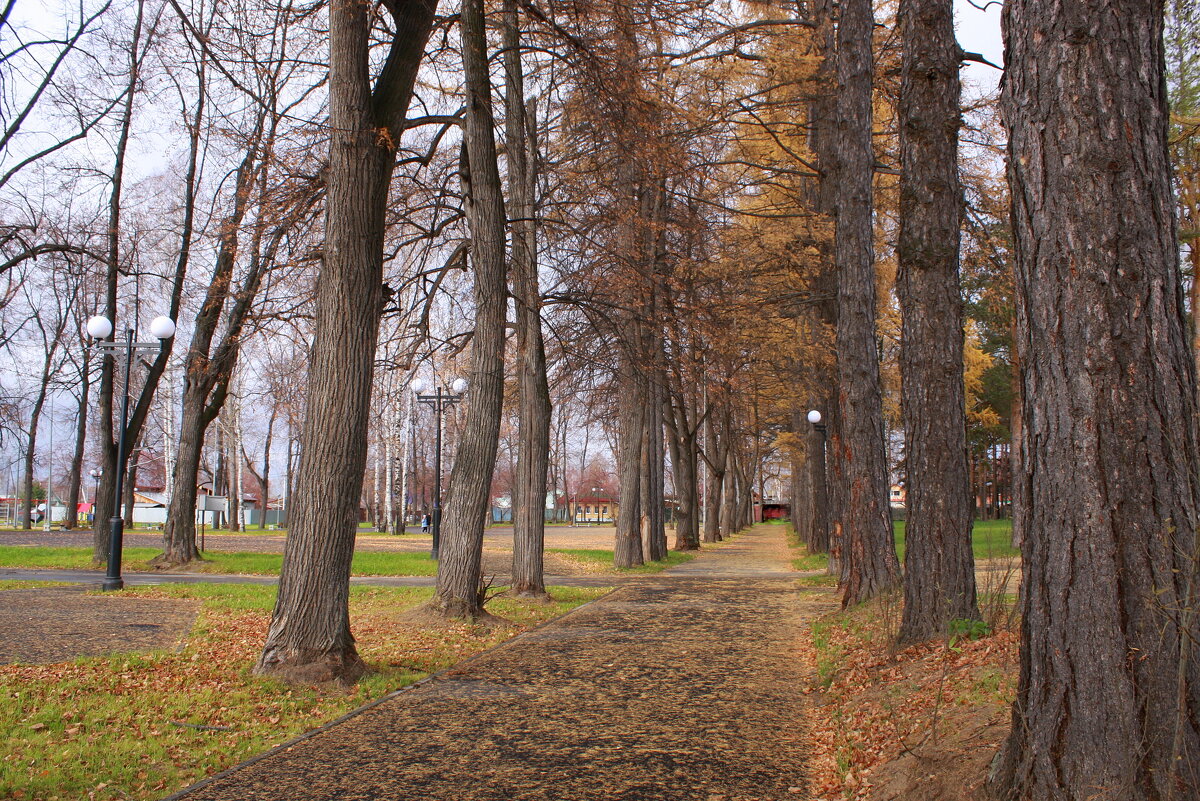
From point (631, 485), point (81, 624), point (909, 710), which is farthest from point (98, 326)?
point (909, 710)

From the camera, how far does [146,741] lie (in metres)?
5.29

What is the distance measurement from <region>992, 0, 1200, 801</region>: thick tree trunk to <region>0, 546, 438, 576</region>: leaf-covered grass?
45.5 feet

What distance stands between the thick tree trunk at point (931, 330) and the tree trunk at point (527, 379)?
6586mm

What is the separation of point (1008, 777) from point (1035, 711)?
307mm

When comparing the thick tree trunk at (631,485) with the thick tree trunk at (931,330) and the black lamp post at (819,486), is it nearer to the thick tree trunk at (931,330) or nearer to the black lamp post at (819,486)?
the black lamp post at (819,486)

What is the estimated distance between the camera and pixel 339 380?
7.38 m

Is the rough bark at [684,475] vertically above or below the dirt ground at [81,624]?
above

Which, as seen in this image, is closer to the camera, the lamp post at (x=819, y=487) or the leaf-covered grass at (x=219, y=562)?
the leaf-covered grass at (x=219, y=562)

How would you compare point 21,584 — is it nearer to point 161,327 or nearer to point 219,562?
point 161,327

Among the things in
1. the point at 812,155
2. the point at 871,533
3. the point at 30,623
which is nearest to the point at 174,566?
the point at 30,623

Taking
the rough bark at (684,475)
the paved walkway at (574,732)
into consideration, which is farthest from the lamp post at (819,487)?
the paved walkway at (574,732)

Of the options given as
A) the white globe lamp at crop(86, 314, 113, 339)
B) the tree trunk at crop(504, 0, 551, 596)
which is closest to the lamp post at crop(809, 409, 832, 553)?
the tree trunk at crop(504, 0, 551, 596)

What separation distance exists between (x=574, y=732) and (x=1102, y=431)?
3.69m

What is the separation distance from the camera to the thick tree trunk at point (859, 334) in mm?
10984
